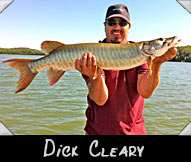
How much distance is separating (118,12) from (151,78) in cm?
76

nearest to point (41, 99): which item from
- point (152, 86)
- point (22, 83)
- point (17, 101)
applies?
point (17, 101)

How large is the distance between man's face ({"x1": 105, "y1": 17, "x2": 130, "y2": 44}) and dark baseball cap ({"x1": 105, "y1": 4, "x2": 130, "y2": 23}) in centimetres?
4

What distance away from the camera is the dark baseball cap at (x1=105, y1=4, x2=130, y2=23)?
82.8 inches

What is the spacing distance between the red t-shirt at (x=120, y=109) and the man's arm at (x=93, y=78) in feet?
0.33

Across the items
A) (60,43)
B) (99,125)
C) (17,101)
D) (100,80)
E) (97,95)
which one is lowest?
(17,101)

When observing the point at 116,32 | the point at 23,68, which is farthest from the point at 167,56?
the point at 23,68

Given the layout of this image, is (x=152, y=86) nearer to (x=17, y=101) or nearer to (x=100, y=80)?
(x=100, y=80)

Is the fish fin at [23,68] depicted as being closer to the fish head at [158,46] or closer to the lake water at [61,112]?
the fish head at [158,46]

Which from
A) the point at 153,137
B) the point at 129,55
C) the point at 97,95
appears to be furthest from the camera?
the point at 153,137

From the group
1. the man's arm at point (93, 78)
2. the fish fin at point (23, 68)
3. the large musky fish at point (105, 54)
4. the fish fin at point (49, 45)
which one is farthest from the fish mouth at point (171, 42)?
the fish fin at point (23, 68)

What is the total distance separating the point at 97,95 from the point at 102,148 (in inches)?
25.6

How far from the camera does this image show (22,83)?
7.27 feet

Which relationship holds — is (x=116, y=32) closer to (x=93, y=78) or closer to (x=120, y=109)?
(x=93, y=78)

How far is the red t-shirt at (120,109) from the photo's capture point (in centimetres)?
199
